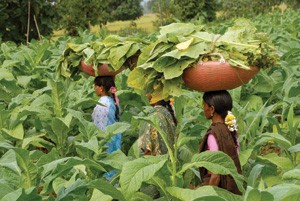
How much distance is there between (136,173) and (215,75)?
861 millimetres

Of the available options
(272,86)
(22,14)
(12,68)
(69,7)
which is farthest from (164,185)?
(69,7)

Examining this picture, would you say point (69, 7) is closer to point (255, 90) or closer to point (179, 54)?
point (255, 90)

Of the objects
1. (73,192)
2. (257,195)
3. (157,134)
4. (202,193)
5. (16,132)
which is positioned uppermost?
(257,195)

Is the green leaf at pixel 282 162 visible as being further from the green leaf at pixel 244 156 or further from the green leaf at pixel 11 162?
the green leaf at pixel 11 162

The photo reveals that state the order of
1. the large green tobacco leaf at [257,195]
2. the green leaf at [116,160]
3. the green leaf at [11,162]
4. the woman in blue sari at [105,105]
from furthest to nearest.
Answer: the woman in blue sari at [105,105], the green leaf at [116,160], the green leaf at [11,162], the large green tobacco leaf at [257,195]

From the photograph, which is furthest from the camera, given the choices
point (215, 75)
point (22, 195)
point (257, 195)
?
point (215, 75)

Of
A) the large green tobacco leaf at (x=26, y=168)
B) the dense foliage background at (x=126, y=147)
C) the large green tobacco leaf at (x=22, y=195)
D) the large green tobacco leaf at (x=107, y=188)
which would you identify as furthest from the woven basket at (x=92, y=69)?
the large green tobacco leaf at (x=22, y=195)

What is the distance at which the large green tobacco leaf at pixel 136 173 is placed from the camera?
321cm

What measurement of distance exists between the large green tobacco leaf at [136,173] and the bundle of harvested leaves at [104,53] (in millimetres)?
1450

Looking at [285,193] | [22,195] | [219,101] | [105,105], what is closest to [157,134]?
[219,101]

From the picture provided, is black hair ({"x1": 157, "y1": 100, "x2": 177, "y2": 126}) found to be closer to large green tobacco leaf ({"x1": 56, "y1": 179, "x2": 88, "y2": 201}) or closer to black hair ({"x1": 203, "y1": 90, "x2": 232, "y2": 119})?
black hair ({"x1": 203, "y1": 90, "x2": 232, "y2": 119})

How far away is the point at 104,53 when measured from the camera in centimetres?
502

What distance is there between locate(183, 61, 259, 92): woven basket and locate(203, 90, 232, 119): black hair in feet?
0.23

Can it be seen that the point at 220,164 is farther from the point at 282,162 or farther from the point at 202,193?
the point at 282,162
